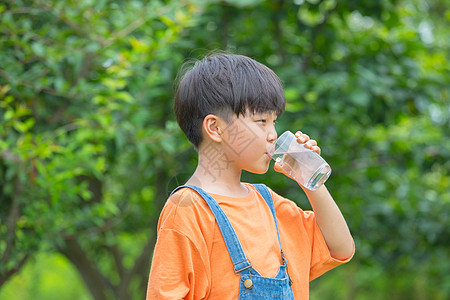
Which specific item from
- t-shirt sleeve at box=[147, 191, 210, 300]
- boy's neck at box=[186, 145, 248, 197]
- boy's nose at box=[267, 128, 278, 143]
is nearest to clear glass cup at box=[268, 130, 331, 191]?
boy's nose at box=[267, 128, 278, 143]

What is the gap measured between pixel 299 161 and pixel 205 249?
33cm

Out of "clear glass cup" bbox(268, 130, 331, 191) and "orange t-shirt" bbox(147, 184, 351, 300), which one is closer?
"orange t-shirt" bbox(147, 184, 351, 300)

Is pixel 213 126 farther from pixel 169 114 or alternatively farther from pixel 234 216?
pixel 169 114

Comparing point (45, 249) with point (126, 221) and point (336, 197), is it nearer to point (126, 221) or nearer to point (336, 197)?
point (126, 221)

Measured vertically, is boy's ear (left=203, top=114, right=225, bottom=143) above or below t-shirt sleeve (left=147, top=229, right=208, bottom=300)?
above

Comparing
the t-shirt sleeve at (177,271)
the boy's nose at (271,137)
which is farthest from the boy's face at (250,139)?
the t-shirt sleeve at (177,271)

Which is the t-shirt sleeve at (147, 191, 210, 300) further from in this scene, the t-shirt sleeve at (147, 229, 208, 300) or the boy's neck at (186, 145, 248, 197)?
the boy's neck at (186, 145, 248, 197)

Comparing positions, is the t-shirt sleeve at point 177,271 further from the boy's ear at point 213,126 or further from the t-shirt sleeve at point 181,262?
the boy's ear at point 213,126

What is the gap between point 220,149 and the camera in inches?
54.2

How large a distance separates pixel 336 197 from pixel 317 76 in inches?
31.8

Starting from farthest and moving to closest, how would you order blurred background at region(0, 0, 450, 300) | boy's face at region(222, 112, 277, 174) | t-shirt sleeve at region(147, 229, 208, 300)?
blurred background at region(0, 0, 450, 300) < boy's face at region(222, 112, 277, 174) < t-shirt sleeve at region(147, 229, 208, 300)

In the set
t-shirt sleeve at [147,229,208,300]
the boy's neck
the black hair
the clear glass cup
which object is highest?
the black hair

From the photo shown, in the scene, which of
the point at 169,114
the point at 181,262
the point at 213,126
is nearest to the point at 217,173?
the point at 213,126

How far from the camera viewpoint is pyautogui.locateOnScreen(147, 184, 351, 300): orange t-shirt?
1232 mm
